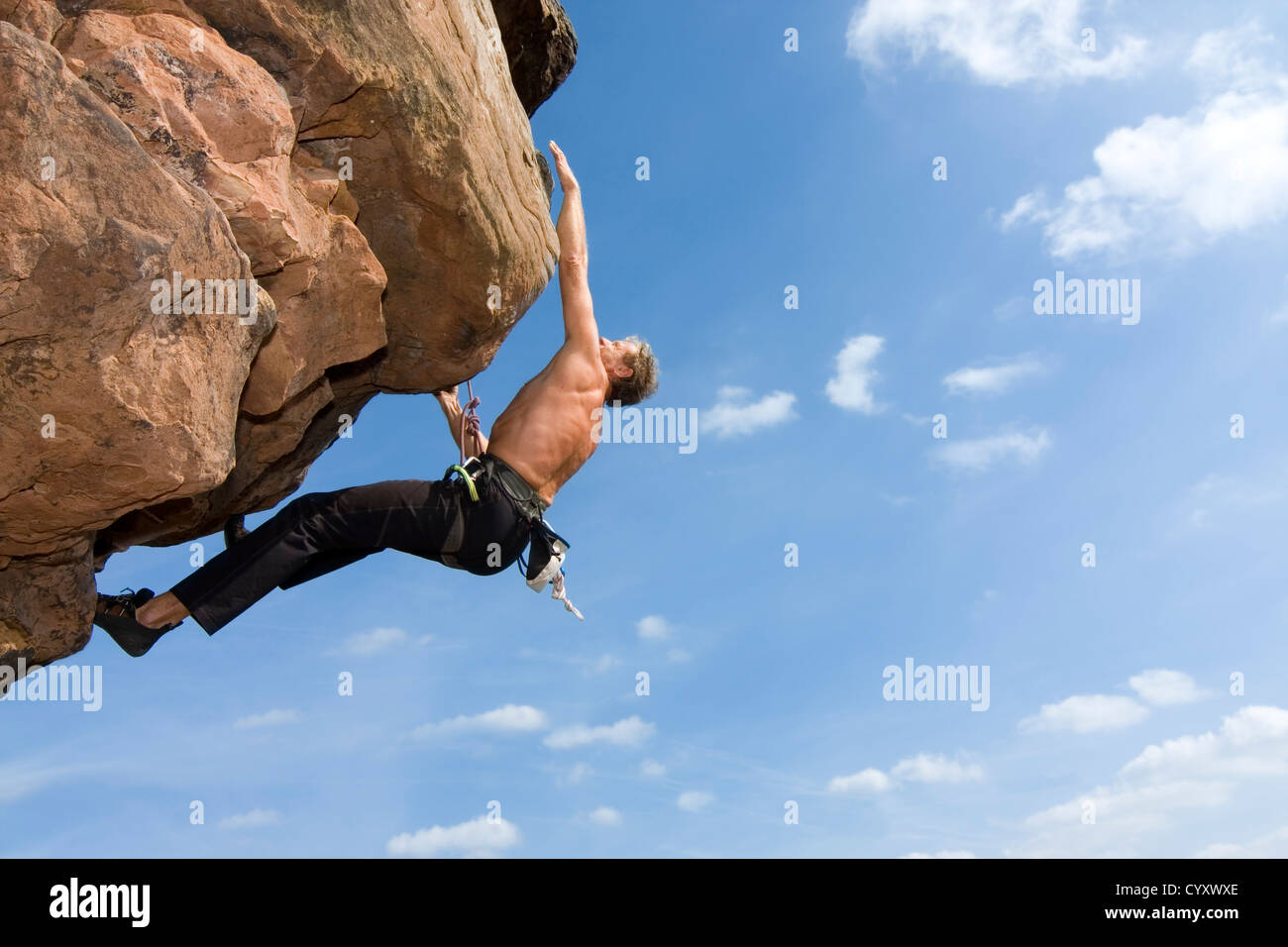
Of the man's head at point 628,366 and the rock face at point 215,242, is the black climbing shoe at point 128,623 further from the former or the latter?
the man's head at point 628,366

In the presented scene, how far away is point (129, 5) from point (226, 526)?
4.28 metres

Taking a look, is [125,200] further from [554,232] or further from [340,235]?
[554,232]

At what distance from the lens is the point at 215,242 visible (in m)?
5.15

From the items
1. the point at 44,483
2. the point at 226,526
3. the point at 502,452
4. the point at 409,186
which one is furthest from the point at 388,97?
the point at 226,526

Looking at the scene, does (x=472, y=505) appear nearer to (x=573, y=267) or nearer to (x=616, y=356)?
(x=616, y=356)

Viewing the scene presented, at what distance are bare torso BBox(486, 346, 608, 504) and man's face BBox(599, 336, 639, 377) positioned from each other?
0.22 metres

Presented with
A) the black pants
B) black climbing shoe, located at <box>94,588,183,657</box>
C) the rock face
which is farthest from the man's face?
black climbing shoe, located at <box>94,588,183,657</box>

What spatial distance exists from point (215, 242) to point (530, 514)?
2703 millimetres

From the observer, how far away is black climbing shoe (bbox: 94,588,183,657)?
642 cm

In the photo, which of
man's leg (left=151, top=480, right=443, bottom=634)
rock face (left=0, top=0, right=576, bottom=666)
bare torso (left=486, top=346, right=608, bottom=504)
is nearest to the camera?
rock face (left=0, top=0, right=576, bottom=666)

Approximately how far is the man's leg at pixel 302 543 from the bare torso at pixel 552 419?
64cm

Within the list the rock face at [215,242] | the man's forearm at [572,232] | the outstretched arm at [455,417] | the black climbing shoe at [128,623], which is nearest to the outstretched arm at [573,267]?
the man's forearm at [572,232]

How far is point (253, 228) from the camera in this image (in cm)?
576

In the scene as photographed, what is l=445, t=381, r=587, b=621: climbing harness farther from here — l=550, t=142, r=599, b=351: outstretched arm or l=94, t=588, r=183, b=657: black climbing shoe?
l=94, t=588, r=183, b=657: black climbing shoe
